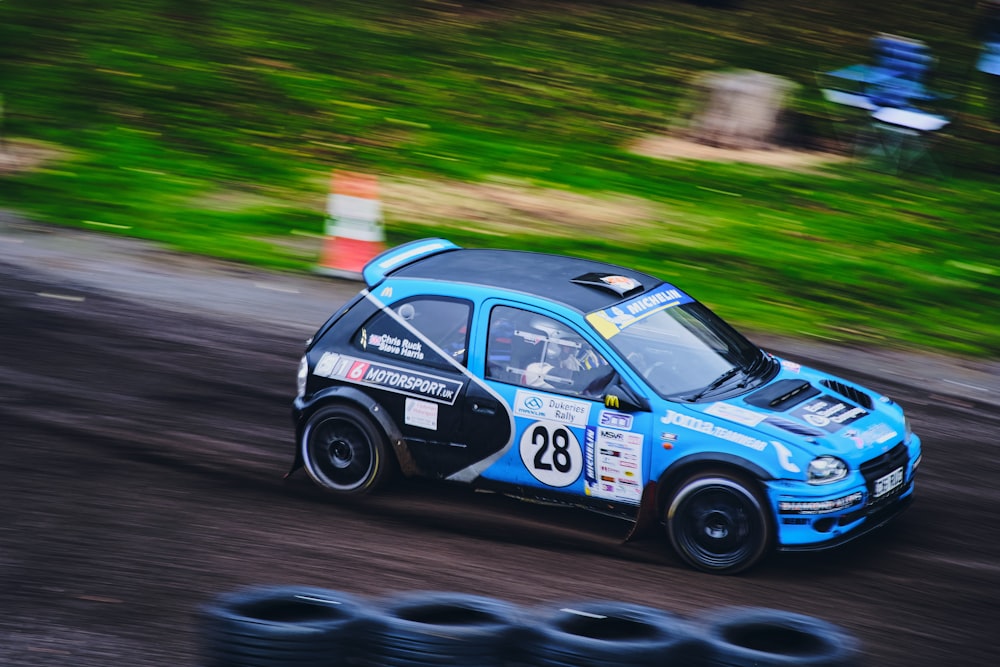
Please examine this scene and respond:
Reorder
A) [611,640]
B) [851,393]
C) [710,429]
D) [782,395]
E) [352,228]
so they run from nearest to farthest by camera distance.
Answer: [611,640] → [710,429] → [782,395] → [851,393] → [352,228]

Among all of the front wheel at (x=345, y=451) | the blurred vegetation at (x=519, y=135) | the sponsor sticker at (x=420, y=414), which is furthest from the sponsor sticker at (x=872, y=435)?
the blurred vegetation at (x=519, y=135)

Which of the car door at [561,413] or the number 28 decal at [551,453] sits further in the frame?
the number 28 decal at [551,453]

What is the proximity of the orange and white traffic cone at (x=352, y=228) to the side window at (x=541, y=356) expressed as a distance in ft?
17.7

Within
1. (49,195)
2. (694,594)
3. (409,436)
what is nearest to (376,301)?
(409,436)

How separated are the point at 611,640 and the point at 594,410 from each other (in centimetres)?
203

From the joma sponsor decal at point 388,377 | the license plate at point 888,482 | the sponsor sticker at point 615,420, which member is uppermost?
the joma sponsor decal at point 388,377

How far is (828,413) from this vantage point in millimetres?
7285

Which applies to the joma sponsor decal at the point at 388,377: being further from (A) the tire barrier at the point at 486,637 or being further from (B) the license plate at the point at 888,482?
(B) the license plate at the point at 888,482

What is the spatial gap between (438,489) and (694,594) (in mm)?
2200

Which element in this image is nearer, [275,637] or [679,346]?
[275,637]

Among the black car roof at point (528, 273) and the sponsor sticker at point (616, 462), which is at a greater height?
the black car roof at point (528, 273)

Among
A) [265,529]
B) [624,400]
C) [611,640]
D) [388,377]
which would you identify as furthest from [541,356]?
[611,640]

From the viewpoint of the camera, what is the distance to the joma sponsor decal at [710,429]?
683 cm

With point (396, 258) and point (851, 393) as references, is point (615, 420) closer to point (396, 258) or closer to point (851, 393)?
point (851, 393)
